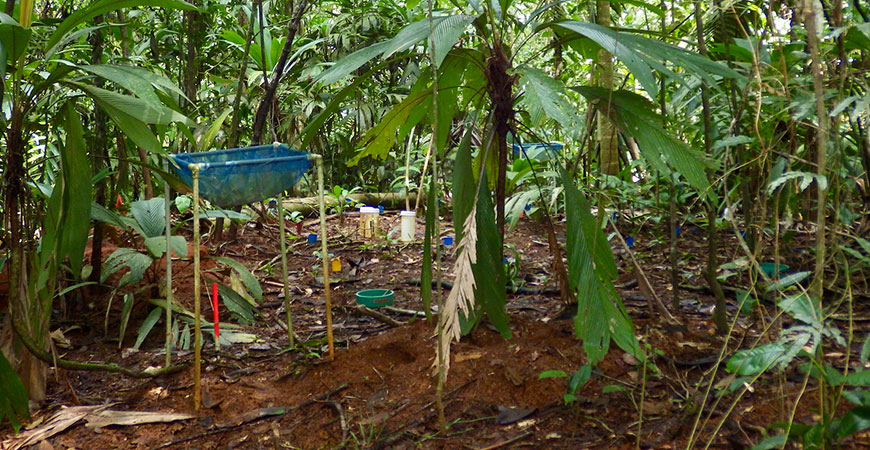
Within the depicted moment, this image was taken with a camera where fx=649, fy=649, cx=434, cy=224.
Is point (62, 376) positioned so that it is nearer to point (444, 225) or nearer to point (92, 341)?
point (92, 341)

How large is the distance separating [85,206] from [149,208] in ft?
2.51

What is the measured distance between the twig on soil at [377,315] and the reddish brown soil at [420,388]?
0.03 m

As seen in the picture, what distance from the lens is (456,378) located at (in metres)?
2.00

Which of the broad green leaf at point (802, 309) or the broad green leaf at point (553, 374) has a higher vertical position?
the broad green leaf at point (802, 309)

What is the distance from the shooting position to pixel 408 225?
13.4ft

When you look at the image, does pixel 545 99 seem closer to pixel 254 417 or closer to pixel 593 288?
pixel 593 288

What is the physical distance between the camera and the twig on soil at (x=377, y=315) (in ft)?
8.56

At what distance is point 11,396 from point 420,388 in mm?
1147

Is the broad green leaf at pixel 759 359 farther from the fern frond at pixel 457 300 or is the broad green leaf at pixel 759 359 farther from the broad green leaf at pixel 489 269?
the broad green leaf at pixel 489 269

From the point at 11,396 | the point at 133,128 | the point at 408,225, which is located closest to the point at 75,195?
the point at 133,128

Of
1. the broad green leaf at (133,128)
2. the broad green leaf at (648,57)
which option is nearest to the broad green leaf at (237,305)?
the broad green leaf at (133,128)

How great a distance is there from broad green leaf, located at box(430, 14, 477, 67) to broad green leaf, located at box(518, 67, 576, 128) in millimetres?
219

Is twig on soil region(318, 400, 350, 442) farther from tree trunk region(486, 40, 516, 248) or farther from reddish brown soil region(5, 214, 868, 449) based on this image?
tree trunk region(486, 40, 516, 248)

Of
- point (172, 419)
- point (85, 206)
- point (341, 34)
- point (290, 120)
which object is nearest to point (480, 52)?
point (85, 206)
